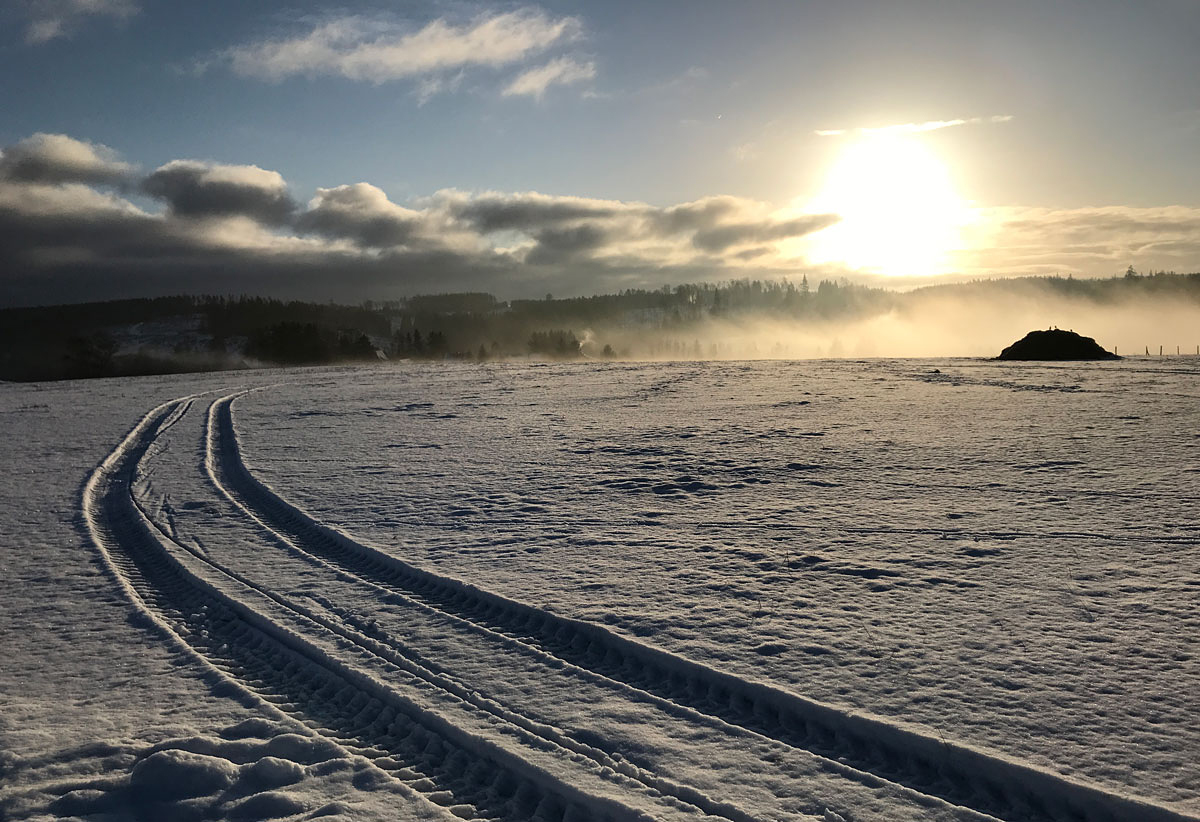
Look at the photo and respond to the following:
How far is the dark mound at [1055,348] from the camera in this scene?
82.2ft

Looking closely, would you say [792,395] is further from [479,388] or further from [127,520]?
[127,520]

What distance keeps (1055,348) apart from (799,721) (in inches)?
1061

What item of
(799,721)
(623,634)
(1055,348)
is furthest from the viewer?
(1055,348)

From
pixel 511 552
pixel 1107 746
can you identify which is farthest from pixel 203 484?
pixel 1107 746

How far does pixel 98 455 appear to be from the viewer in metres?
12.0

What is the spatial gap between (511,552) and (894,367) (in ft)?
64.5

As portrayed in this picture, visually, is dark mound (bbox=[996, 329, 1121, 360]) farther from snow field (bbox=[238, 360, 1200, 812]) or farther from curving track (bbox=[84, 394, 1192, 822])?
curving track (bbox=[84, 394, 1192, 822])

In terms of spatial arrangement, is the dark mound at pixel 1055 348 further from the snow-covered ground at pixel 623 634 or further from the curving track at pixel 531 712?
the curving track at pixel 531 712

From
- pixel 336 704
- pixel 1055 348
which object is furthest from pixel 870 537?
pixel 1055 348

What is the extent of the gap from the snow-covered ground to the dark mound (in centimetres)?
1696

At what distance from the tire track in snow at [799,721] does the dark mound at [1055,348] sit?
2586 cm

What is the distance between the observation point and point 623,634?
4.49 m

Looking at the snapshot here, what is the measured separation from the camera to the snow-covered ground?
3.14 m

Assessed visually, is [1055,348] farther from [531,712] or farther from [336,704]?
[336,704]
